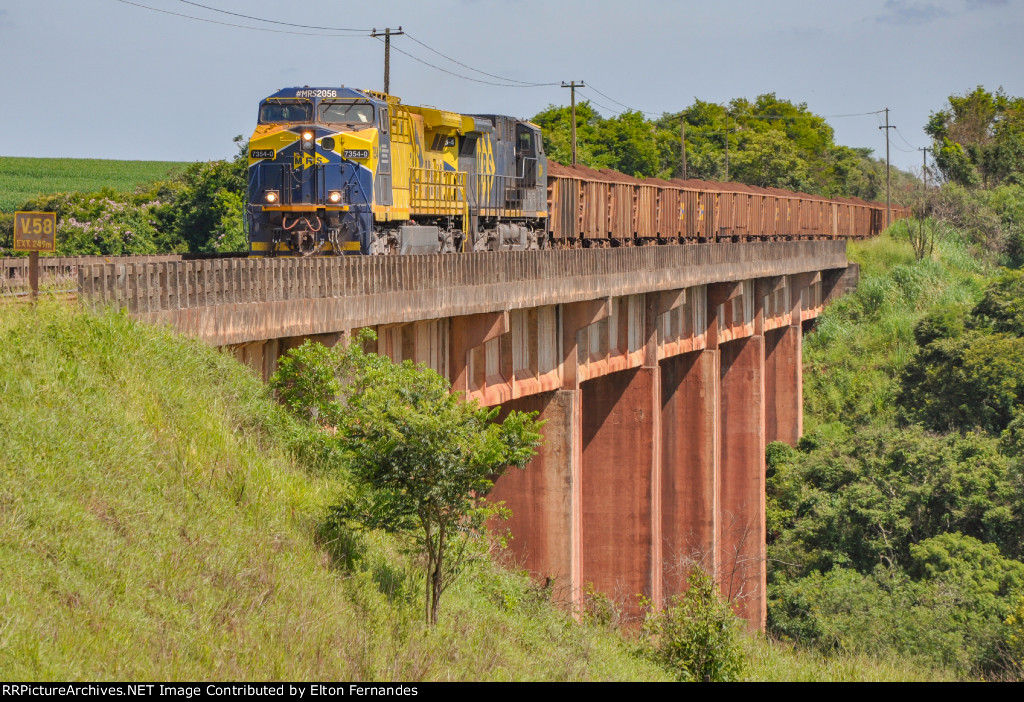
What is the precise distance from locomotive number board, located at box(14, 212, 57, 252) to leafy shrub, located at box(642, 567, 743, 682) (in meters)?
8.97

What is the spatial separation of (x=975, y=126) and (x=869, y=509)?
76.6 meters

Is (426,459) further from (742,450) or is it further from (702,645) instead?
(742,450)

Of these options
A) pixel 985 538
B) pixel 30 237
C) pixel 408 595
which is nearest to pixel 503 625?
pixel 408 595

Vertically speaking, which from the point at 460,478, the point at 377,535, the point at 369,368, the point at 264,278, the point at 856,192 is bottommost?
the point at 377,535

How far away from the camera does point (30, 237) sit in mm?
10781

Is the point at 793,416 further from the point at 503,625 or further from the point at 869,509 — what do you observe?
the point at 503,625

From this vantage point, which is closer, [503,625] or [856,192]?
[503,625]

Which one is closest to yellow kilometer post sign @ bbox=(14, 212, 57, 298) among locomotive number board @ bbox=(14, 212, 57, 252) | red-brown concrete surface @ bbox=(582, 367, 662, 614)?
locomotive number board @ bbox=(14, 212, 57, 252)

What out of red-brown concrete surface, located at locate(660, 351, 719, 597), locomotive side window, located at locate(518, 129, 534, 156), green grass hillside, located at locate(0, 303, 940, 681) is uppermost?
locomotive side window, located at locate(518, 129, 534, 156)

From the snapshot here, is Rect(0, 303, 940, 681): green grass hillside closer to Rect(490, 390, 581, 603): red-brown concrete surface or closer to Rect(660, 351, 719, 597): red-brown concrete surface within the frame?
Rect(490, 390, 581, 603): red-brown concrete surface

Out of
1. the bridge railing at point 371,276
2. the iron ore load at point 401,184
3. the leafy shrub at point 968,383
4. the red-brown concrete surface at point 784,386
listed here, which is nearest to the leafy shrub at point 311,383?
the bridge railing at point 371,276

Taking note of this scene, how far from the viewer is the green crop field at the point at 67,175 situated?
297 feet

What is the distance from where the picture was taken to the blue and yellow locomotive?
1958cm

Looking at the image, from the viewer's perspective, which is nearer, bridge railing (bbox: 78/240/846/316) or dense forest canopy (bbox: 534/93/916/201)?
bridge railing (bbox: 78/240/846/316)
